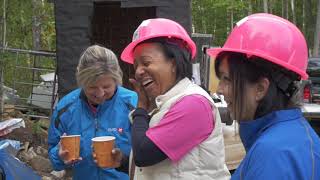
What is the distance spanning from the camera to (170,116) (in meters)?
2.44

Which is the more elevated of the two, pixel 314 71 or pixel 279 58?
pixel 279 58

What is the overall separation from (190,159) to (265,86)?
78cm

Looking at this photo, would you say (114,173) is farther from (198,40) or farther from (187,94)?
(198,40)

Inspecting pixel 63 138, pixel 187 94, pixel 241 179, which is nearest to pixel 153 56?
pixel 187 94

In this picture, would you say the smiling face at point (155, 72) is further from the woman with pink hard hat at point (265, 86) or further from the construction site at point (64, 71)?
the construction site at point (64, 71)

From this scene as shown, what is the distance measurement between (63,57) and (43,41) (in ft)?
55.9

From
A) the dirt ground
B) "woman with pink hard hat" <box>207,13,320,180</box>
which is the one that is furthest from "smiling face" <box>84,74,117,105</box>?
the dirt ground

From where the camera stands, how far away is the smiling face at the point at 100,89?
336 centimetres

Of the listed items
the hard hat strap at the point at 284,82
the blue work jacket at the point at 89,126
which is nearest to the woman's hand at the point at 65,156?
the blue work jacket at the point at 89,126

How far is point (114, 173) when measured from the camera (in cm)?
339

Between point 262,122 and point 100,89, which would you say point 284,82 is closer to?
point 262,122

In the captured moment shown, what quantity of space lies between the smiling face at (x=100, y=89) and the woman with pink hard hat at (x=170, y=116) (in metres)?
0.63

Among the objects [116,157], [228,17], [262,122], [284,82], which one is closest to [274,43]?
[284,82]

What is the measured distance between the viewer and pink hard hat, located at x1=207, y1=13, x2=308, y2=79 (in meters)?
1.82
